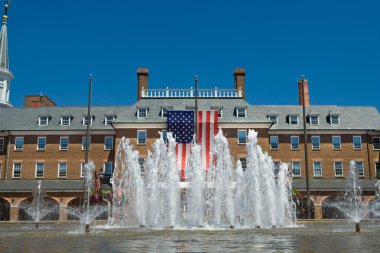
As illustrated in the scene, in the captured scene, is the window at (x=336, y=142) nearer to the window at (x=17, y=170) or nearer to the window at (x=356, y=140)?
the window at (x=356, y=140)

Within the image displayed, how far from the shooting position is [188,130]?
4003cm

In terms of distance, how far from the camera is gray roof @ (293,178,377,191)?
4135cm

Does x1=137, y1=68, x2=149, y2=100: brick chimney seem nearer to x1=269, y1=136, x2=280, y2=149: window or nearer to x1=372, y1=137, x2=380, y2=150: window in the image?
x1=269, y1=136, x2=280, y2=149: window

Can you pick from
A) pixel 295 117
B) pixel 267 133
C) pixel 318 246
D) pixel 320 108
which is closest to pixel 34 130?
pixel 267 133

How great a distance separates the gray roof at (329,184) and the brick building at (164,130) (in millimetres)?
97

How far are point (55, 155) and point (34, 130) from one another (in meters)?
3.35

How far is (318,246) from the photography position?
12258mm

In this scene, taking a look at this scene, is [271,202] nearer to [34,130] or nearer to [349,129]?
[349,129]

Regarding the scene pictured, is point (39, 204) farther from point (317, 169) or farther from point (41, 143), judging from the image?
point (317, 169)

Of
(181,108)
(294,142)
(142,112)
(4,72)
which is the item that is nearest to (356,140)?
(294,142)

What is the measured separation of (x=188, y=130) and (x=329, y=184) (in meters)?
14.6

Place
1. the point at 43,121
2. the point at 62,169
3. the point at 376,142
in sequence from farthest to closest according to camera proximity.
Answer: the point at 43,121, the point at 376,142, the point at 62,169

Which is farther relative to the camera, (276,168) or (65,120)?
(65,120)

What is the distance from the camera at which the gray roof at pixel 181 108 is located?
4559cm
